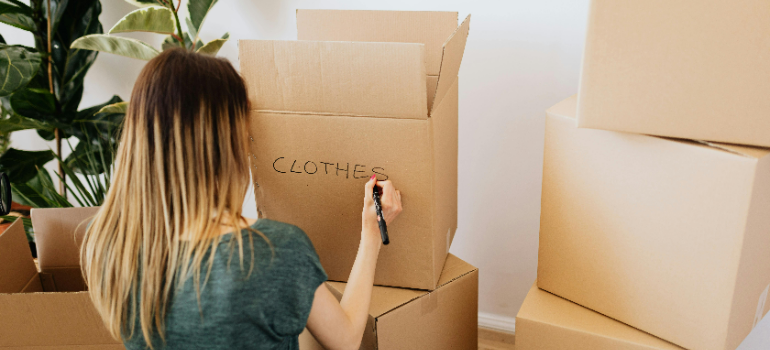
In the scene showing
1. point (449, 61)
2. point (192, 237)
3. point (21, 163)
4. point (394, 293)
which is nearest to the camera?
point (192, 237)

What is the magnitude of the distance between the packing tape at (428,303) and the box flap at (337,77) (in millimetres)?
356

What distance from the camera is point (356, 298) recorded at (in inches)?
31.6

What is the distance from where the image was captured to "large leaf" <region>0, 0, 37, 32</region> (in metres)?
1.34

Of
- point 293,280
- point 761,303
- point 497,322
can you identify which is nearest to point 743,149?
point 761,303

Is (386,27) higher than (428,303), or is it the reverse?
(386,27)

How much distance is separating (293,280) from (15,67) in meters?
1.05

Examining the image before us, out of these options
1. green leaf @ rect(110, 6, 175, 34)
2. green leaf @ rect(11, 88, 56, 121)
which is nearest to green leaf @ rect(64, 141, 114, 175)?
green leaf @ rect(11, 88, 56, 121)

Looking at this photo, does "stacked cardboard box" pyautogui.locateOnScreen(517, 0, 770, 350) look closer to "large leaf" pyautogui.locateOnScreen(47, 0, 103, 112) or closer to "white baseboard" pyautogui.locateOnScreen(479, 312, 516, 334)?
"white baseboard" pyautogui.locateOnScreen(479, 312, 516, 334)

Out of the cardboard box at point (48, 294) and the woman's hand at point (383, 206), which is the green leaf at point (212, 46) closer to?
the cardboard box at point (48, 294)

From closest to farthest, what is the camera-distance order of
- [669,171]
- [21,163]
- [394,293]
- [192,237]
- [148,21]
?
[192,237]
[669,171]
[394,293]
[148,21]
[21,163]

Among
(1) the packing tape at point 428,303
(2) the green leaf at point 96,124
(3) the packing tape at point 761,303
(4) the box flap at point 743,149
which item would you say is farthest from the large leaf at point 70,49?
(3) the packing tape at point 761,303

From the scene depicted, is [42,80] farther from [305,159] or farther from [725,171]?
[725,171]

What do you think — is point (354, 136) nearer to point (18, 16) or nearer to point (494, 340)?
point (494, 340)

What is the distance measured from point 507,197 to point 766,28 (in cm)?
85
